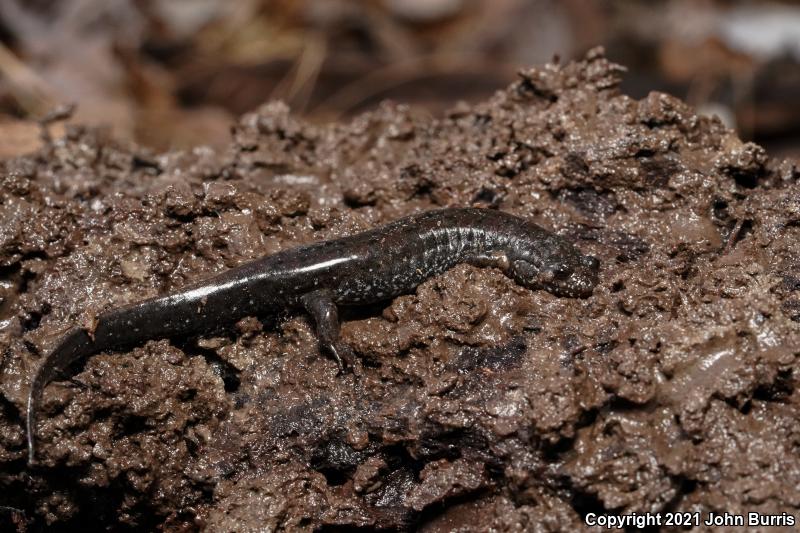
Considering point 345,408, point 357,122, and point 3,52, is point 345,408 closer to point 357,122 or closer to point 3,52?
point 357,122

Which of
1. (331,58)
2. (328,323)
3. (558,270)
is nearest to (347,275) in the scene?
(328,323)

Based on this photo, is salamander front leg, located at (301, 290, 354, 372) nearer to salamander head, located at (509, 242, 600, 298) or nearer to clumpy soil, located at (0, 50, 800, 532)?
clumpy soil, located at (0, 50, 800, 532)

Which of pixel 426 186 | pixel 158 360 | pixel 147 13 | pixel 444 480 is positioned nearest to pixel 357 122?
pixel 426 186

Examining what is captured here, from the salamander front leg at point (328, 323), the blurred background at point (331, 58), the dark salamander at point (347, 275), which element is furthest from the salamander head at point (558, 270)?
the blurred background at point (331, 58)

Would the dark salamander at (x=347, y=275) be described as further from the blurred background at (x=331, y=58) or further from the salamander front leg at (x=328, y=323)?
the blurred background at (x=331, y=58)

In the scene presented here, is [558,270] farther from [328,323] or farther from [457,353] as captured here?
[328,323]

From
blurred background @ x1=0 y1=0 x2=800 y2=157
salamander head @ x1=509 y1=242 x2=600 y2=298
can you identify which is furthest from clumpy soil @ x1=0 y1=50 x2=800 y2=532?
blurred background @ x1=0 y1=0 x2=800 y2=157
